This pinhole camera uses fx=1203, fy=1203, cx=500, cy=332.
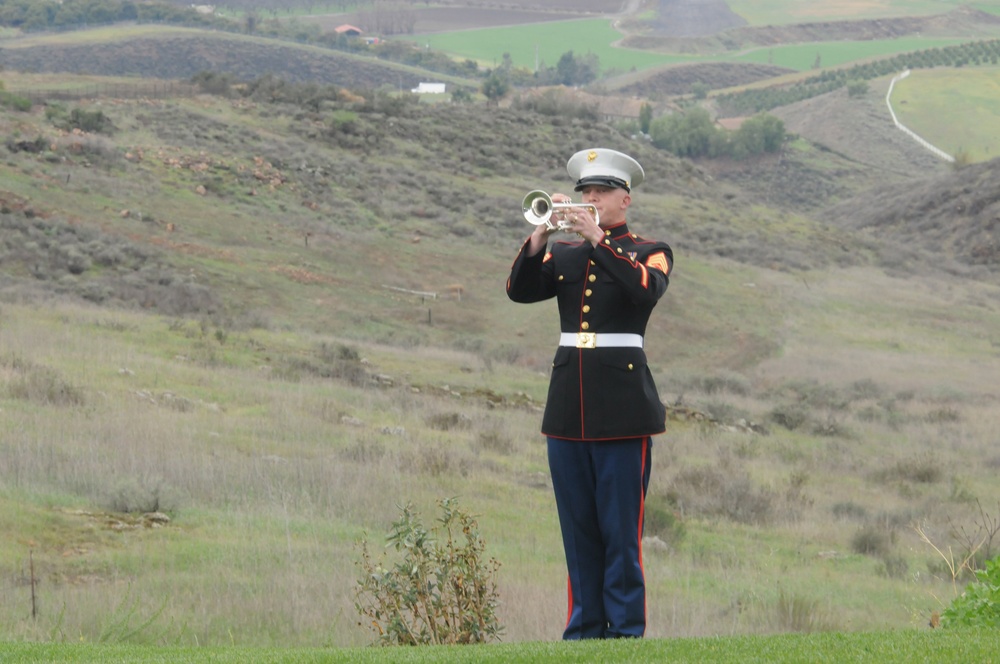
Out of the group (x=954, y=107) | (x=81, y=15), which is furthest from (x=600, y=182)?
(x=81, y=15)

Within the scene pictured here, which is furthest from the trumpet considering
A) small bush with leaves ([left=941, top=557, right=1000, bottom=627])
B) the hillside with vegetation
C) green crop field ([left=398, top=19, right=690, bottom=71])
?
green crop field ([left=398, top=19, right=690, bottom=71])

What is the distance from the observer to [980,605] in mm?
5520

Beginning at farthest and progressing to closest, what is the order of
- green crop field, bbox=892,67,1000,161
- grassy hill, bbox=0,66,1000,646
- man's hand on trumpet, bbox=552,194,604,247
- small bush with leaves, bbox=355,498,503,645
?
green crop field, bbox=892,67,1000,161 < grassy hill, bbox=0,66,1000,646 < small bush with leaves, bbox=355,498,503,645 < man's hand on trumpet, bbox=552,194,604,247

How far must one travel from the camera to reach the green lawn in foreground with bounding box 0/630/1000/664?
4555mm

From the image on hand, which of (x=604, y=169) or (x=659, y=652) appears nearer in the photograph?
(x=659, y=652)

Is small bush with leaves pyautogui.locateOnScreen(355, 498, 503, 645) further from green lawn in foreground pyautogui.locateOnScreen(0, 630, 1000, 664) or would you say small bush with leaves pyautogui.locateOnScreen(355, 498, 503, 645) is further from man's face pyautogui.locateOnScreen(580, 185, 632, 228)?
man's face pyautogui.locateOnScreen(580, 185, 632, 228)

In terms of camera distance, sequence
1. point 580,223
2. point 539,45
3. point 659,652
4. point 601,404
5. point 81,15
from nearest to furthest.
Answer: point 659,652, point 580,223, point 601,404, point 81,15, point 539,45

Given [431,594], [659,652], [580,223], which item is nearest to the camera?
[659,652]

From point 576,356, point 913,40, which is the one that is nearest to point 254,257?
point 576,356

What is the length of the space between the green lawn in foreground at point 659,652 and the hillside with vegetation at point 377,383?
625 millimetres

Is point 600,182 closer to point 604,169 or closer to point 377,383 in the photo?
point 604,169

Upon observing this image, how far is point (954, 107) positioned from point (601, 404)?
4751 inches

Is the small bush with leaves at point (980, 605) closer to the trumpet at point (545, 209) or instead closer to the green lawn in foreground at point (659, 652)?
the green lawn in foreground at point (659, 652)

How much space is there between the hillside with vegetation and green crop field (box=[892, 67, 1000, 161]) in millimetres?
54333
